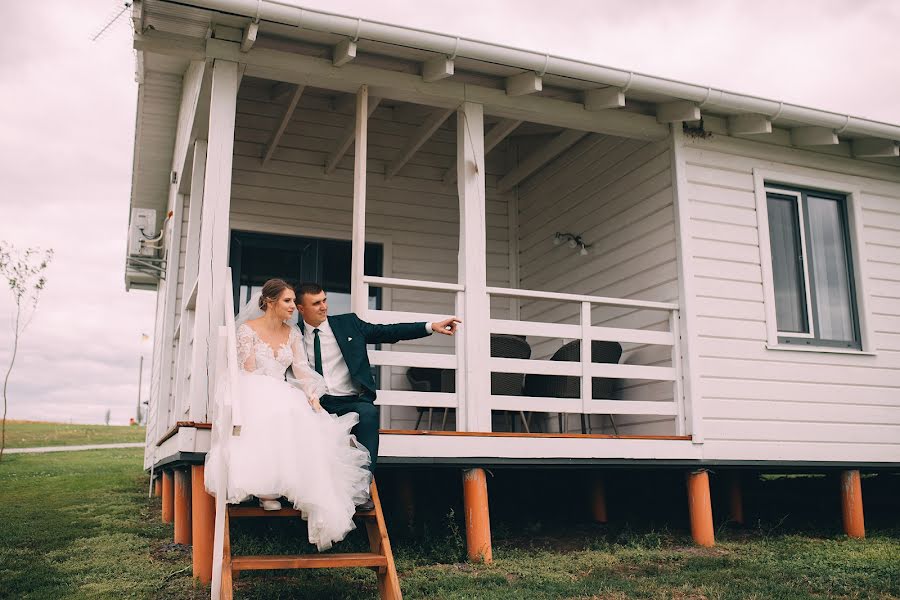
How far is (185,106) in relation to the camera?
24.4 feet

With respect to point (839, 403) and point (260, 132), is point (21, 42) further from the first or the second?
point (839, 403)

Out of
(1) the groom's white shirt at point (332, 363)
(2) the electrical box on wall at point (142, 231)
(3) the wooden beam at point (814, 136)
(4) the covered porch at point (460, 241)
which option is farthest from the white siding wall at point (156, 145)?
(3) the wooden beam at point (814, 136)

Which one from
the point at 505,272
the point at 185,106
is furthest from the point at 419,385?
the point at 185,106

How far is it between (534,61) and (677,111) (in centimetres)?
142

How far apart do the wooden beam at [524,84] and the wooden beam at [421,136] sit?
0.47 m

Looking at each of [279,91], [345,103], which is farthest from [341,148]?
[279,91]

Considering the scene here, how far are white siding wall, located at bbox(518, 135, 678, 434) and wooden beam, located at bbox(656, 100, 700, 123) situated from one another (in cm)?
29

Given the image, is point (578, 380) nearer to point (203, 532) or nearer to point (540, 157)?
point (540, 157)

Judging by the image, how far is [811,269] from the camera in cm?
716

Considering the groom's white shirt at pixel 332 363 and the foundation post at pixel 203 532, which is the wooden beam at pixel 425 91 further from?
the foundation post at pixel 203 532

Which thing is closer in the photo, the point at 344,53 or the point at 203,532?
the point at 203,532

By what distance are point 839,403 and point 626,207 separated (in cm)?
233

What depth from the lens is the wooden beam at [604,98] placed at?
6238 millimetres

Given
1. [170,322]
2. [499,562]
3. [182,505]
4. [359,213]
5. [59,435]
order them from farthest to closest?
1. [59,435]
2. [170,322]
3. [182,505]
4. [359,213]
5. [499,562]
